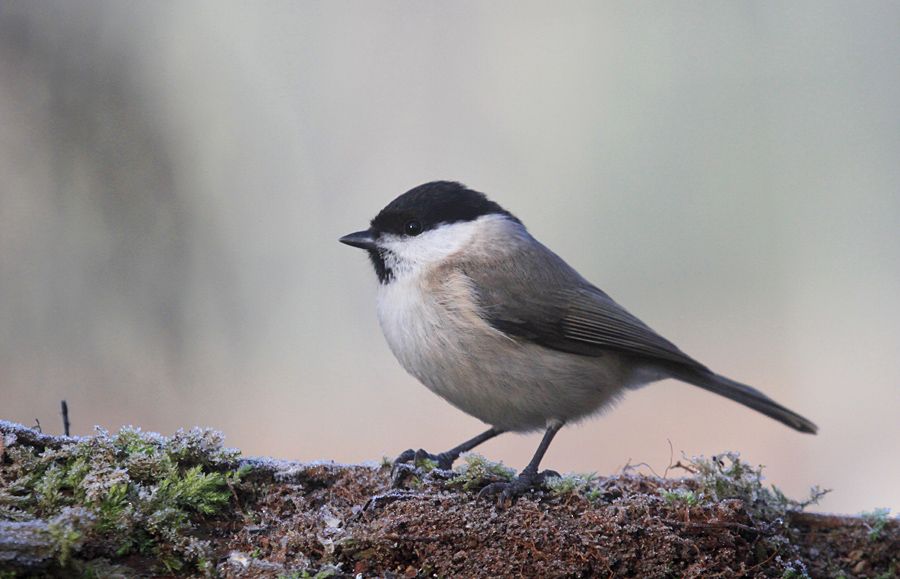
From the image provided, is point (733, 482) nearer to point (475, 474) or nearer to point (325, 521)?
point (475, 474)

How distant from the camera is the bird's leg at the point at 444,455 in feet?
6.70

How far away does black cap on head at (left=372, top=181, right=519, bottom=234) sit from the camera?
2.52 meters

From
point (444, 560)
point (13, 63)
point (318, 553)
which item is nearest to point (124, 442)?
point (318, 553)

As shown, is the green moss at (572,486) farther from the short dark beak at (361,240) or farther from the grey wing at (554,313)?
the short dark beak at (361,240)

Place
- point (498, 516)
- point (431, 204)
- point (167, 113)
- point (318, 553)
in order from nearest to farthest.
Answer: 1. point (318, 553)
2. point (498, 516)
3. point (431, 204)
4. point (167, 113)

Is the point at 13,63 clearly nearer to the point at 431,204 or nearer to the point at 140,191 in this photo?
the point at 140,191

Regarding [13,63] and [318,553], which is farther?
[13,63]

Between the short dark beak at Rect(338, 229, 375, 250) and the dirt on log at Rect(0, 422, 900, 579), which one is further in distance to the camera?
the short dark beak at Rect(338, 229, 375, 250)

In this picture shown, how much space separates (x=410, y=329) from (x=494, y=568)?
103 centimetres

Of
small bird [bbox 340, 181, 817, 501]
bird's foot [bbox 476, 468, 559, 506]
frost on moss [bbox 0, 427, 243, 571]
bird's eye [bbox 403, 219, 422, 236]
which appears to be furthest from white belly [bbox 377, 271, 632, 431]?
frost on moss [bbox 0, 427, 243, 571]

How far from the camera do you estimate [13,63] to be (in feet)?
10.8

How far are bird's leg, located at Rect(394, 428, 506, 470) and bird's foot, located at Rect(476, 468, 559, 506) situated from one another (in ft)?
1.05

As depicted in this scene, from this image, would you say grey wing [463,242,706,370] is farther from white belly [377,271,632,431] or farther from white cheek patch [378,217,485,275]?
white cheek patch [378,217,485,275]

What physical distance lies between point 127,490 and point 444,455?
1.21m
